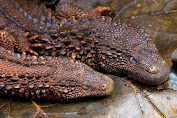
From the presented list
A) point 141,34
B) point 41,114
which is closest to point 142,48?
point 141,34

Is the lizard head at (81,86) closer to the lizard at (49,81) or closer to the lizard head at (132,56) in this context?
the lizard at (49,81)

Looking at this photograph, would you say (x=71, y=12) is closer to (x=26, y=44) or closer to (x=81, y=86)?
(x=26, y=44)

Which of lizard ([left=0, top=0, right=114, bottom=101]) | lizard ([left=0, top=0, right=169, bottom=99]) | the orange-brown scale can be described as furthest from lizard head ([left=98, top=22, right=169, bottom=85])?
the orange-brown scale

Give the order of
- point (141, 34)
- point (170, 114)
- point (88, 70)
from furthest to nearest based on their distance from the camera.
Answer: point (141, 34) < point (88, 70) < point (170, 114)

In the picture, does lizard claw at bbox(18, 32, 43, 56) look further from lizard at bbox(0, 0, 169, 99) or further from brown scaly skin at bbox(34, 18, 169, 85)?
brown scaly skin at bbox(34, 18, 169, 85)

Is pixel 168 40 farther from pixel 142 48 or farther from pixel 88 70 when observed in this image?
pixel 88 70

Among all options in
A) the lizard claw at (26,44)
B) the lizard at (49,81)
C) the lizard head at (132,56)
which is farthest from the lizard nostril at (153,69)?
the lizard claw at (26,44)

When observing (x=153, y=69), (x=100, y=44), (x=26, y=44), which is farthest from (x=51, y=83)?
(x=153, y=69)
